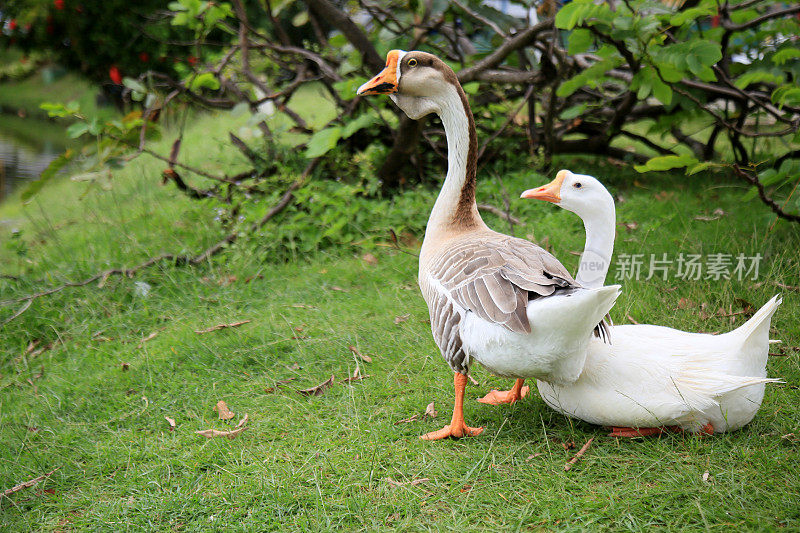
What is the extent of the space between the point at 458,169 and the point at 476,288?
90cm

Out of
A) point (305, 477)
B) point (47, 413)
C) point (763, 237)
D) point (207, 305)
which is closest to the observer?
point (305, 477)

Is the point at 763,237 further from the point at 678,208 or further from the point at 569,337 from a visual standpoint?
the point at 569,337

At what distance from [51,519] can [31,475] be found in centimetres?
43

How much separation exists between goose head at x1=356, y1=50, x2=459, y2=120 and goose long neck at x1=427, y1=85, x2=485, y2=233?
0.16ft

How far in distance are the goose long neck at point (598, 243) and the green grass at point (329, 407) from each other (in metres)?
0.69

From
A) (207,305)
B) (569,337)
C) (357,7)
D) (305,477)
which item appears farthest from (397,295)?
(357,7)

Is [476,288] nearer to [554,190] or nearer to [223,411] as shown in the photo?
[554,190]

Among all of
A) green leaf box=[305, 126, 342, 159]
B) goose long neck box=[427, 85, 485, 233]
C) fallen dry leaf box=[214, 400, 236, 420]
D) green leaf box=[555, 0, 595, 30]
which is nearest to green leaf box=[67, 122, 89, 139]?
green leaf box=[305, 126, 342, 159]

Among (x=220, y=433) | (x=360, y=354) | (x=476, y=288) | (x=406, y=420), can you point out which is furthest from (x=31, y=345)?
(x=476, y=288)

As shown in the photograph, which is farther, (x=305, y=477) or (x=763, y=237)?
(x=763, y=237)

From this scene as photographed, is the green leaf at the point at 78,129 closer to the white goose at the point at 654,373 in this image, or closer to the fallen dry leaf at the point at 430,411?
the fallen dry leaf at the point at 430,411

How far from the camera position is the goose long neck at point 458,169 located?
309cm

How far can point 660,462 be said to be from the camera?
2.44 meters

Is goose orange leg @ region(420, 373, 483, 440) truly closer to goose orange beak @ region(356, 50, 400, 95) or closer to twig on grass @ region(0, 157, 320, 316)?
Answer: goose orange beak @ region(356, 50, 400, 95)
